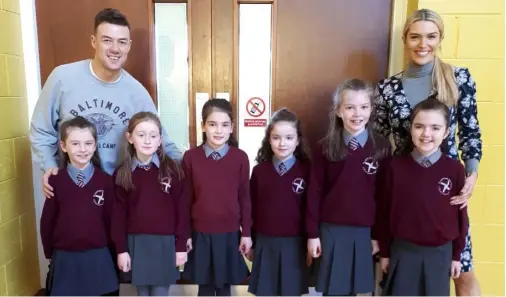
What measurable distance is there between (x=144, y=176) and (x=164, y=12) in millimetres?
954

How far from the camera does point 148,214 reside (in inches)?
66.9

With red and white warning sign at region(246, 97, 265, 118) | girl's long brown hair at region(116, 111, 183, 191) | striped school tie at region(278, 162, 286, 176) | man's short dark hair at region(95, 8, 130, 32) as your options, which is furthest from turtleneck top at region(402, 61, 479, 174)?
man's short dark hair at region(95, 8, 130, 32)

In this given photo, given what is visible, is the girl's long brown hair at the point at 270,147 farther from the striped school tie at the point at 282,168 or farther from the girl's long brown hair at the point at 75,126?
the girl's long brown hair at the point at 75,126

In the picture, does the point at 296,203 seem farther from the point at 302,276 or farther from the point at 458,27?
the point at 458,27

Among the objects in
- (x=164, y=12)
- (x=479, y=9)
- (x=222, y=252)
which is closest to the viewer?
(x=222, y=252)

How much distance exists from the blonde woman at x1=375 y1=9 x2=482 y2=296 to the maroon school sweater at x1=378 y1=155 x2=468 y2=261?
106mm

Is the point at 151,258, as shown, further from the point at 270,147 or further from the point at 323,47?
the point at 323,47

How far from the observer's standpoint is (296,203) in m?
1.76

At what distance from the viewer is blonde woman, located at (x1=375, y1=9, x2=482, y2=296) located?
1.70 meters

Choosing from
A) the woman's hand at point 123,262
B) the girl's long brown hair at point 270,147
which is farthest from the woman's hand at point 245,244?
the woman's hand at point 123,262

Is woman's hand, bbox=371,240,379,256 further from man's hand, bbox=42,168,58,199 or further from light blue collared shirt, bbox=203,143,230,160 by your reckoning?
man's hand, bbox=42,168,58,199

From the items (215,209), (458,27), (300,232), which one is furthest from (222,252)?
(458,27)

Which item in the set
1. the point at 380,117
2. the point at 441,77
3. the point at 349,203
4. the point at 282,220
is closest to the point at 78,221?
the point at 282,220

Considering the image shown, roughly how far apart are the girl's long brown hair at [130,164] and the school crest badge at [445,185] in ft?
3.42
